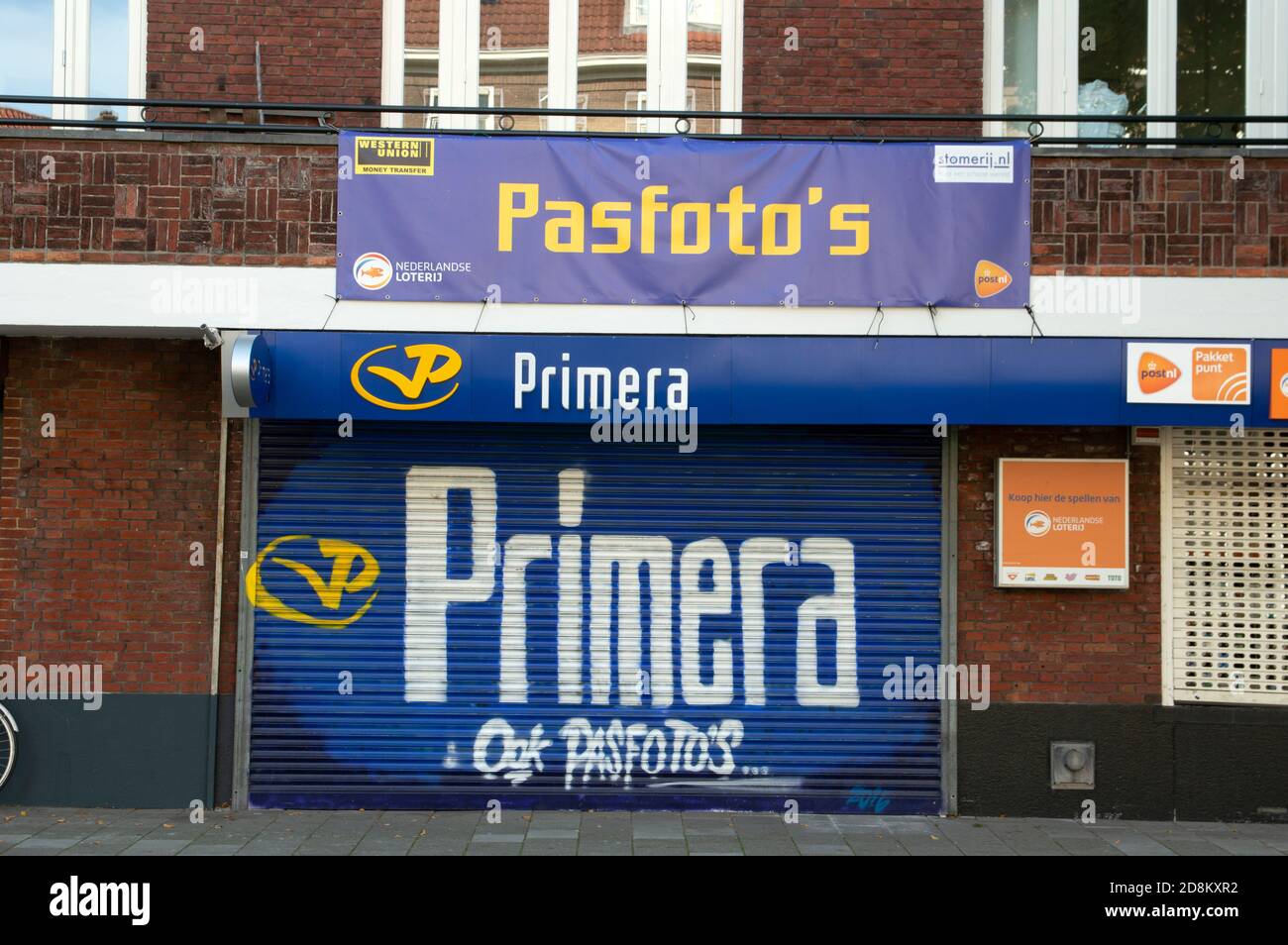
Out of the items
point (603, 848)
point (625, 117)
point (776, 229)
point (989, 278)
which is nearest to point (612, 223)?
point (625, 117)

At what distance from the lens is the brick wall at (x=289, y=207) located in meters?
9.09

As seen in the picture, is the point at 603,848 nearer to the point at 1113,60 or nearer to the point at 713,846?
the point at 713,846

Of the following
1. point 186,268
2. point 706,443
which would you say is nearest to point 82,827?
point 186,268

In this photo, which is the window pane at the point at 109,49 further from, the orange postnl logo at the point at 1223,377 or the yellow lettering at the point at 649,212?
the orange postnl logo at the point at 1223,377

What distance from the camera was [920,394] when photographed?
29.3 ft

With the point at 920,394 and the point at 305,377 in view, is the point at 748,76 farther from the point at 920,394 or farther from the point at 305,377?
the point at 305,377

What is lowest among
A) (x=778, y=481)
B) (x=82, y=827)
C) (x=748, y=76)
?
(x=82, y=827)

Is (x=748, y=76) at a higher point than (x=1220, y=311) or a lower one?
higher

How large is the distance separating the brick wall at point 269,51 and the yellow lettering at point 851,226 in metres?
3.91

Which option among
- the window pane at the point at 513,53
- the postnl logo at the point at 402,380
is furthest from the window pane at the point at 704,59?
the postnl logo at the point at 402,380

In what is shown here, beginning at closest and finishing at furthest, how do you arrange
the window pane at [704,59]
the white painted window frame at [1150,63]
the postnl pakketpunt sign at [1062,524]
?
the postnl pakketpunt sign at [1062,524], the white painted window frame at [1150,63], the window pane at [704,59]

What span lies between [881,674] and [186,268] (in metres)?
6.36

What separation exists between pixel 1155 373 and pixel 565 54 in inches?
212

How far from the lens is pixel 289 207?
9.20 m
